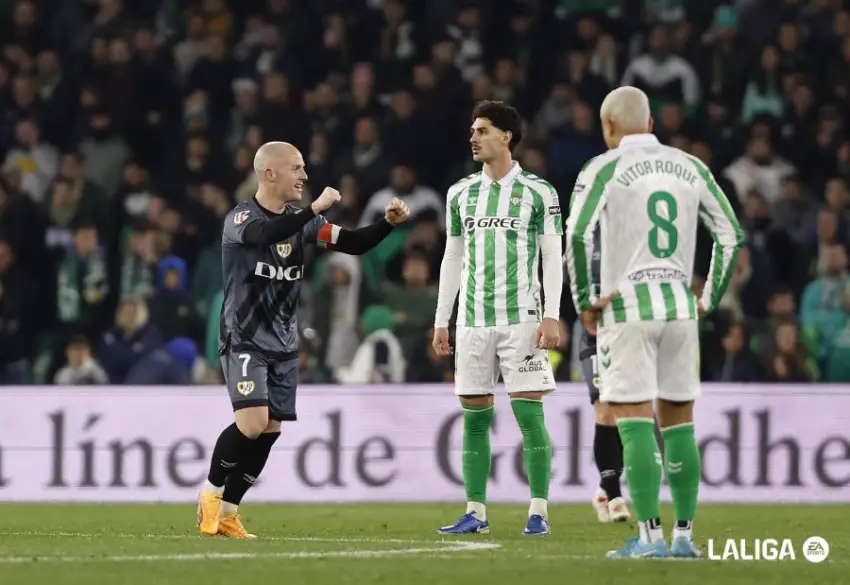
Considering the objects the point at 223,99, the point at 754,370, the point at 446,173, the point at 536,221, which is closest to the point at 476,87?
the point at 446,173

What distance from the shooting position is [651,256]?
782cm

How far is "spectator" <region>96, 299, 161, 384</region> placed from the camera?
50.2 ft

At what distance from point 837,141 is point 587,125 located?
93.4 inches

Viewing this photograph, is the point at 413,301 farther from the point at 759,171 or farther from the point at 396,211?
the point at 396,211

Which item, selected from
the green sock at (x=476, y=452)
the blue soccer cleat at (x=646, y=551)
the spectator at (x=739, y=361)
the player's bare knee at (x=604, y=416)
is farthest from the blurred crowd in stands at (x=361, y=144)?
the blue soccer cleat at (x=646, y=551)

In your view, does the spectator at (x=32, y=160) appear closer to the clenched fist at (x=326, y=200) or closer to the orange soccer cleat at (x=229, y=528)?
the orange soccer cleat at (x=229, y=528)

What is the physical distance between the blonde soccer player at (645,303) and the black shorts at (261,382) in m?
2.20

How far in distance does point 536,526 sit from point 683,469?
221 centimetres

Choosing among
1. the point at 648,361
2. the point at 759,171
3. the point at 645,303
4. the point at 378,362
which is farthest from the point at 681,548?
the point at 759,171

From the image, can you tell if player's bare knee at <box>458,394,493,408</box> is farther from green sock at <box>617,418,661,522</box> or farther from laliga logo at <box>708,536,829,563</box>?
green sock at <box>617,418,661,522</box>

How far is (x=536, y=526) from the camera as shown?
9867 millimetres

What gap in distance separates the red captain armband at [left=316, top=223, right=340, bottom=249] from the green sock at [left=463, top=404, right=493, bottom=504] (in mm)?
1160

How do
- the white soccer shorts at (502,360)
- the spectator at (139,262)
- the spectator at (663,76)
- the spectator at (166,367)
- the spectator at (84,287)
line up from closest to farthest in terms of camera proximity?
the white soccer shorts at (502,360) < the spectator at (166,367) < the spectator at (139,262) < the spectator at (84,287) < the spectator at (663,76)

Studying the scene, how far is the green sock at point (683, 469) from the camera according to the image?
775 centimetres
